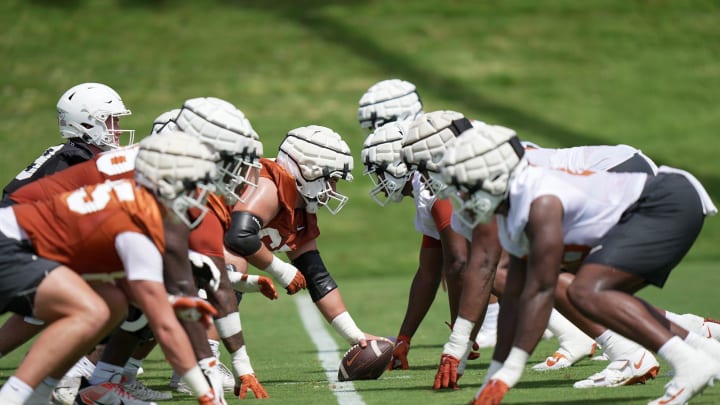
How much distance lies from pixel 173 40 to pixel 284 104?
4.27 meters

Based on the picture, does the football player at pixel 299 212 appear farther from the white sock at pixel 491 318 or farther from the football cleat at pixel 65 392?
the white sock at pixel 491 318

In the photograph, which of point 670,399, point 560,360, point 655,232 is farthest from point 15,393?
point 560,360

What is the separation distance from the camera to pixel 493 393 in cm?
520

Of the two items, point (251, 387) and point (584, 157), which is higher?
point (584, 157)

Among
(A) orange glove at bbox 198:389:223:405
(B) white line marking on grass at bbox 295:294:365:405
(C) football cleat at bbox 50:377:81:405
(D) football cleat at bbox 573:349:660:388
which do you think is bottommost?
(B) white line marking on grass at bbox 295:294:365:405

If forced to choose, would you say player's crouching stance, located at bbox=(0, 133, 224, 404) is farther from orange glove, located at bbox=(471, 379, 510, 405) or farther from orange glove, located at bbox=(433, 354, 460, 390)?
orange glove, located at bbox=(433, 354, 460, 390)

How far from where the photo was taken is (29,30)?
1042 inches

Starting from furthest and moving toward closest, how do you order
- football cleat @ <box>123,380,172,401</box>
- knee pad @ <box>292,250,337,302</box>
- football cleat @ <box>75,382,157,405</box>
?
knee pad @ <box>292,250,337,302</box>, football cleat @ <box>123,380,172,401</box>, football cleat @ <box>75,382,157,405</box>

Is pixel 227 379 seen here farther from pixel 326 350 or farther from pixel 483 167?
pixel 483 167

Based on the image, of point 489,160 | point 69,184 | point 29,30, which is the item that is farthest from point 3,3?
point 489,160

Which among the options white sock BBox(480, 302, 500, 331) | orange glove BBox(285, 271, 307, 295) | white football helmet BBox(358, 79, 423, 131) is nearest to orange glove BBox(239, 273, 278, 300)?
orange glove BBox(285, 271, 307, 295)

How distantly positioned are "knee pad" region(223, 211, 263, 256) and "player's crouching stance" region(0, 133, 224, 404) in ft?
6.18

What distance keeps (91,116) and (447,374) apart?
3.45 metres

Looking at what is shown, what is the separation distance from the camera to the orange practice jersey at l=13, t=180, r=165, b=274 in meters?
5.36
